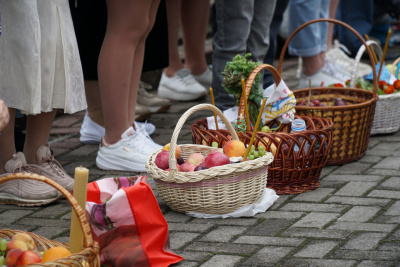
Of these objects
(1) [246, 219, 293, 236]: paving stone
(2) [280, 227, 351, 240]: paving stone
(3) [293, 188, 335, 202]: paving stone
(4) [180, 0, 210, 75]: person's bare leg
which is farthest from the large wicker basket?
(4) [180, 0, 210, 75]: person's bare leg

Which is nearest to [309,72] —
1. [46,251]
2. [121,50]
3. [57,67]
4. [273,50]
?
[273,50]

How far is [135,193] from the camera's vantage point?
2305 millimetres

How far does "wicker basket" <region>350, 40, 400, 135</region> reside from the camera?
4.02 m

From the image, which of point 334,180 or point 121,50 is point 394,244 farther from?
point 121,50

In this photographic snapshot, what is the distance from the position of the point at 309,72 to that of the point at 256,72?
2289mm

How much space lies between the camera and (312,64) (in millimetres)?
5285

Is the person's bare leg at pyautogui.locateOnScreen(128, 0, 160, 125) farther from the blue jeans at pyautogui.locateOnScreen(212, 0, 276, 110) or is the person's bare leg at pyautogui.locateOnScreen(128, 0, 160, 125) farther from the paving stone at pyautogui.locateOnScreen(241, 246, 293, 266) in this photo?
the paving stone at pyautogui.locateOnScreen(241, 246, 293, 266)

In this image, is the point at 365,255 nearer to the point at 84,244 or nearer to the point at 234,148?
the point at 234,148

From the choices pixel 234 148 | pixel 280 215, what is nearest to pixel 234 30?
pixel 234 148

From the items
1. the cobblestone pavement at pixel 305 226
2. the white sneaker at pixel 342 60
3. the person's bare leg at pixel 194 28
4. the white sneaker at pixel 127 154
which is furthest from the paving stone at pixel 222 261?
the white sneaker at pixel 342 60

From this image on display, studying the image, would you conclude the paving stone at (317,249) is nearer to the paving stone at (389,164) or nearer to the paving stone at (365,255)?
the paving stone at (365,255)

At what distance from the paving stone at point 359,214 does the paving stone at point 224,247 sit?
496 mm

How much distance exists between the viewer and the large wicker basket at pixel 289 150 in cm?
307

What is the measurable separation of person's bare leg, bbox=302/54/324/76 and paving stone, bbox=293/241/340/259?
2915 mm
